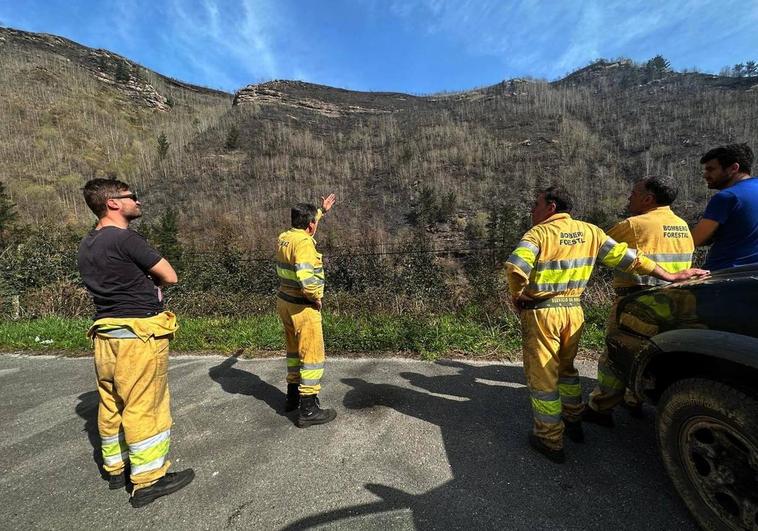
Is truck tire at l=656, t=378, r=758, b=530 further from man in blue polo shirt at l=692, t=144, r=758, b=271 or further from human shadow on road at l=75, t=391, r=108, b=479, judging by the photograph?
human shadow on road at l=75, t=391, r=108, b=479

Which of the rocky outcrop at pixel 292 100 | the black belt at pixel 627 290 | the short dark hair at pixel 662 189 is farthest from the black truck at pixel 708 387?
the rocky outcrop at pixel 292 100

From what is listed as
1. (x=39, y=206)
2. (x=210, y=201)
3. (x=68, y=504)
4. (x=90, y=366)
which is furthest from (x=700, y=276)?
(x=39, y=206)

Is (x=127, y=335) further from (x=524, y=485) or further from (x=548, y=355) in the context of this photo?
(x=548, y=355)

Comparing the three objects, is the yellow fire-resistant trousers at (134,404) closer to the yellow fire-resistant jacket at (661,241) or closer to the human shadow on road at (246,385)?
the human shadow on road at (246,385)

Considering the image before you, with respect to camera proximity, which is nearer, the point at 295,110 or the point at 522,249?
the point at 522,249

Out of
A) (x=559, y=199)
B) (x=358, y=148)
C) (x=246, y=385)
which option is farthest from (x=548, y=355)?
(x=358, y=148)

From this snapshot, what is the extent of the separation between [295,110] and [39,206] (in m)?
19.6

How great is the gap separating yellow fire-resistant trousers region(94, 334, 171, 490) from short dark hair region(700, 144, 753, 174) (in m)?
4.23

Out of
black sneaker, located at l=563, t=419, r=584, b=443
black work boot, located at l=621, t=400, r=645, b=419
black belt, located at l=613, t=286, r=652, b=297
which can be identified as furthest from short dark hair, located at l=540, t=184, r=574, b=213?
black work boot, located at l=621, t=400, r=645, b=419

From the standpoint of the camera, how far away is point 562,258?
245 cm

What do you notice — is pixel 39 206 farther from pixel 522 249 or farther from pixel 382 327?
pixel 522 249

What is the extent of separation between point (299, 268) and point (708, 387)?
2.68 meters

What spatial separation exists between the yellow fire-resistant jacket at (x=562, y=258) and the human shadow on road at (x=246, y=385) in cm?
249

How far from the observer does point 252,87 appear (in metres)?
34.6
